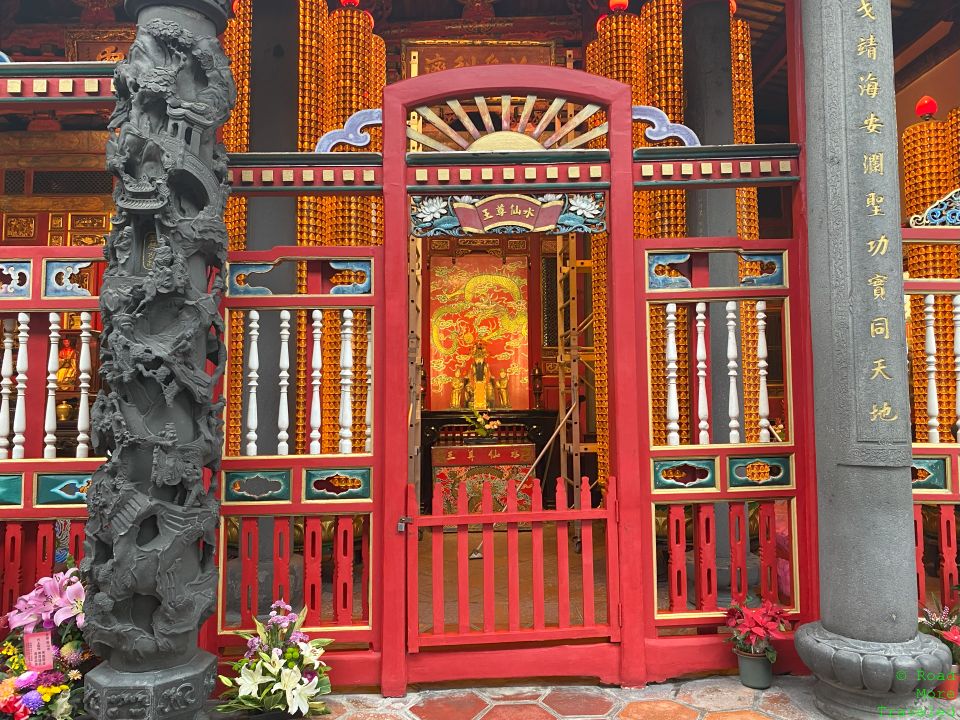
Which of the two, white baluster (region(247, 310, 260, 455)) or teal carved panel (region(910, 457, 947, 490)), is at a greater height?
white baluster (region(247, 310, 260, 455))

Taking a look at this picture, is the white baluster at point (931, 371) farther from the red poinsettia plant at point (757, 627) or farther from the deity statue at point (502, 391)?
the deity statue at point (502, 391)

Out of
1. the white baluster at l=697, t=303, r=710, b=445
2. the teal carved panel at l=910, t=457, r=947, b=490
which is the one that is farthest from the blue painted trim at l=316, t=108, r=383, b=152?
the teal carved panel at l=910, t=457, r=947, b=490

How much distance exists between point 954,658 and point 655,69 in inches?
184

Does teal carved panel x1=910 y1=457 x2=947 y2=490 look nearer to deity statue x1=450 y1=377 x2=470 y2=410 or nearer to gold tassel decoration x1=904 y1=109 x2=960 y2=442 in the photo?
gold tassel decoration x1=904 y1=109 x2=960 y2=442

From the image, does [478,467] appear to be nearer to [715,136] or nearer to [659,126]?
[715,136]

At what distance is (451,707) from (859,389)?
245cm

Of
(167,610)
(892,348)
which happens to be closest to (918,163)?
(892,348)

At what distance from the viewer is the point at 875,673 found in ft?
9.27

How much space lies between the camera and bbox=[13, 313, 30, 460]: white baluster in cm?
334

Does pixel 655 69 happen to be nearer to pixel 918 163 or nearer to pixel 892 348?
pixel 918 163

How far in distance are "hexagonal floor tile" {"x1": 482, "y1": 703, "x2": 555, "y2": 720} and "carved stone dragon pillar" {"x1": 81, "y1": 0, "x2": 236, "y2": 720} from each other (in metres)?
1.29

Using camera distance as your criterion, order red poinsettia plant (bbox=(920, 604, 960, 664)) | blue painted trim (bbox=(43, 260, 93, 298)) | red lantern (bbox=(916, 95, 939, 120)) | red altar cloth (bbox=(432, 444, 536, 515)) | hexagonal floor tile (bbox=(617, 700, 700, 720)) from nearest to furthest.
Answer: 1. hexagonal floor tile (bbox=(617, 700, 700, 720))
2. red poinsettia plant (bbox=(920, 604, 960, 664))
3. blue painted trim (bbox=(43, 260, 93, 298))
4. red lantern (bbox=(916, 95, 939, 120))
5. red altar cloth (bbox=(432, 444, 536, 515))

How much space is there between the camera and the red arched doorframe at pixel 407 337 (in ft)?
11.1

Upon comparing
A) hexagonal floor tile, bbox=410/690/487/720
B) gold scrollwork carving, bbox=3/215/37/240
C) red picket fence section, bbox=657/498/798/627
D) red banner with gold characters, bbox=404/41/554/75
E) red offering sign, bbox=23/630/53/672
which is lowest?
hexagonal floor tile, bbox=410/690/487/720
